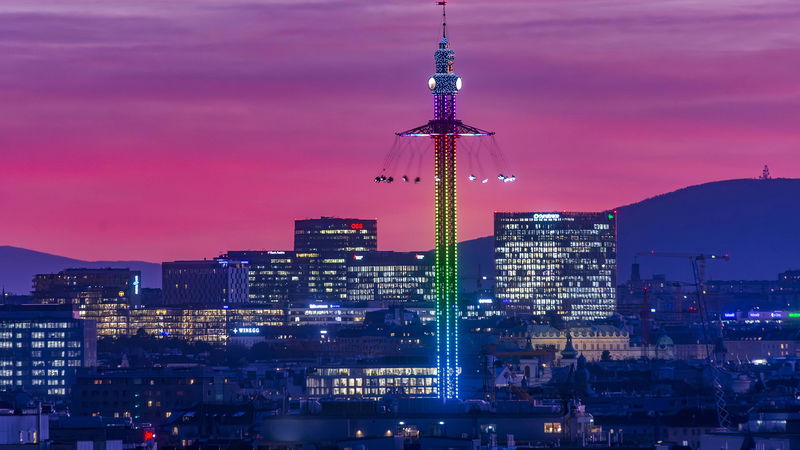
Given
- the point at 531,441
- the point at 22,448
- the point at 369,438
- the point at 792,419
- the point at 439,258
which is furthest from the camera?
the point at 439,258

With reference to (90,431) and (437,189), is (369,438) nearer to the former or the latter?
(90,431)

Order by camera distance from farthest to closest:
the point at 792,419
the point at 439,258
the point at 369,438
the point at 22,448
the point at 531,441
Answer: the point at 439,258 → the point at 531,441 → the point at 369,438 → the point at 792,419 → the point at 22,448

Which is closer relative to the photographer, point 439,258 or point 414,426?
point 414,426

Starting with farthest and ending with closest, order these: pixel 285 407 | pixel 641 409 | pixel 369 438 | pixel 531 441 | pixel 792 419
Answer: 1. pixel 641 409
2. pixel 285 407
3. pixel 531 441
4. pixel 369 438
5. pixel 792 419

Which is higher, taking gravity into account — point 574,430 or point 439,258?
point 439,258

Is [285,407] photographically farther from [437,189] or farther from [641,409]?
[641,409]

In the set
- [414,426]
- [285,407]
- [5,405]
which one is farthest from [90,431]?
[285,407]

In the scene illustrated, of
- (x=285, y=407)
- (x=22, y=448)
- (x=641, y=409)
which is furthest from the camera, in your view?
(x=641, y=409)

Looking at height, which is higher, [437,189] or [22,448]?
[437,189]

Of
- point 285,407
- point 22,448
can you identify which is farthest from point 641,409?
point 22,448
